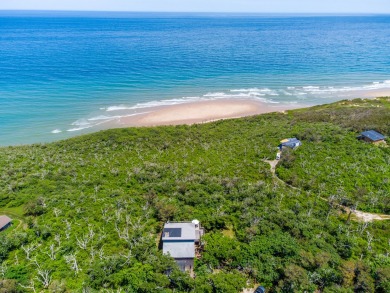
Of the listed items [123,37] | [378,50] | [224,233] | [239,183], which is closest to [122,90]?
[239,183]

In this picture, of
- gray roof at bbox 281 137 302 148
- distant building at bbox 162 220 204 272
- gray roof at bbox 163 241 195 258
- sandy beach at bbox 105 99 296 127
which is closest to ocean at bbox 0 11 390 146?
sandy beach at bbox 105 99 296 127

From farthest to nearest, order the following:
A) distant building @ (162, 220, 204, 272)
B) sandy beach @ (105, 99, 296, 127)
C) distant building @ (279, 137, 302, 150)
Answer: sandy beach @ (105, 99, 296, 127) → distant building @ (279, 137, 302, 150) → distant building @ (162, 220, 204, 272)

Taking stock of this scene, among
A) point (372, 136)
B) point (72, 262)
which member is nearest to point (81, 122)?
point (72, 262)

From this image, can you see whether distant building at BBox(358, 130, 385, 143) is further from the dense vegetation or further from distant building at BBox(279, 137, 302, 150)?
distant building at BBox(279, 137, 302, 150)

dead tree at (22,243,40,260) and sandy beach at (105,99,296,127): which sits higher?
dead tree at (22,243,40,260)

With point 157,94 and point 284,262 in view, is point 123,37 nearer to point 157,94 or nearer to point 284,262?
point 157,94

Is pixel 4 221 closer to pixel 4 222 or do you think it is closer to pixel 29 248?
pixel 4 222
